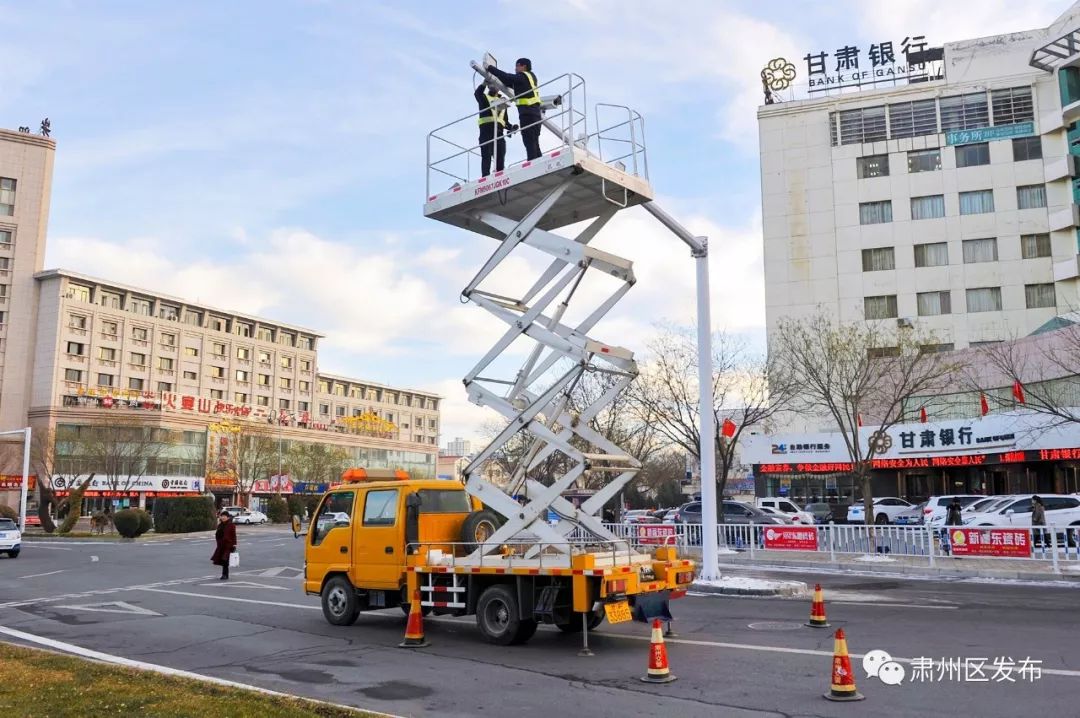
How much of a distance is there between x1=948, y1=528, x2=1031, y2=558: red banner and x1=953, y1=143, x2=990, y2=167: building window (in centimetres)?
4180

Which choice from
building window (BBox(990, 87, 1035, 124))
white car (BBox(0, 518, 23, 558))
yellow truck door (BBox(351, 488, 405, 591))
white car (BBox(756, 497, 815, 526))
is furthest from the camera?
building window (BBox(990, 87, 1035, 124))

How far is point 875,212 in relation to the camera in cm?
5725

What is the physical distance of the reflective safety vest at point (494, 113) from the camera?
470 inches

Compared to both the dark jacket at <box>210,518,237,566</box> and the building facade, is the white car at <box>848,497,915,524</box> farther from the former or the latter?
the dark jacket at <box>210,518,237,566</box>

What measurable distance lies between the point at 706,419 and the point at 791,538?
9437 mm

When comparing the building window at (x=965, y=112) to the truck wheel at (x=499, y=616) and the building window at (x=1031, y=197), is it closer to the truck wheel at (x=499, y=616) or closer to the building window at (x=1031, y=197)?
the building window at (x=1031, y=197)

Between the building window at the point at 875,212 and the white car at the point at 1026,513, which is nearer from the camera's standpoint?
the white car at the point at 1026,513

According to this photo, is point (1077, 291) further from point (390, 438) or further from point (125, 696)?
point (390, 438)

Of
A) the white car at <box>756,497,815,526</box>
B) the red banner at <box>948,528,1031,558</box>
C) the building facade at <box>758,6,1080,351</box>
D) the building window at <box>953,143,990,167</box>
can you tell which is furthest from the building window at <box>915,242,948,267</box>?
the red banner at <box>948,528,1031,558</box>

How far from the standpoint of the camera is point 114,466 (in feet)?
209

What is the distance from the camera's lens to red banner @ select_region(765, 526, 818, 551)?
2342 cm

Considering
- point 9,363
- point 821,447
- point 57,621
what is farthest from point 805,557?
point 9,363

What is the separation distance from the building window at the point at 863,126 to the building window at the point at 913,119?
27.3 inches

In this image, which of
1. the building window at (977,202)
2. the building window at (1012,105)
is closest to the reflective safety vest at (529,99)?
the building window at (977,202)
